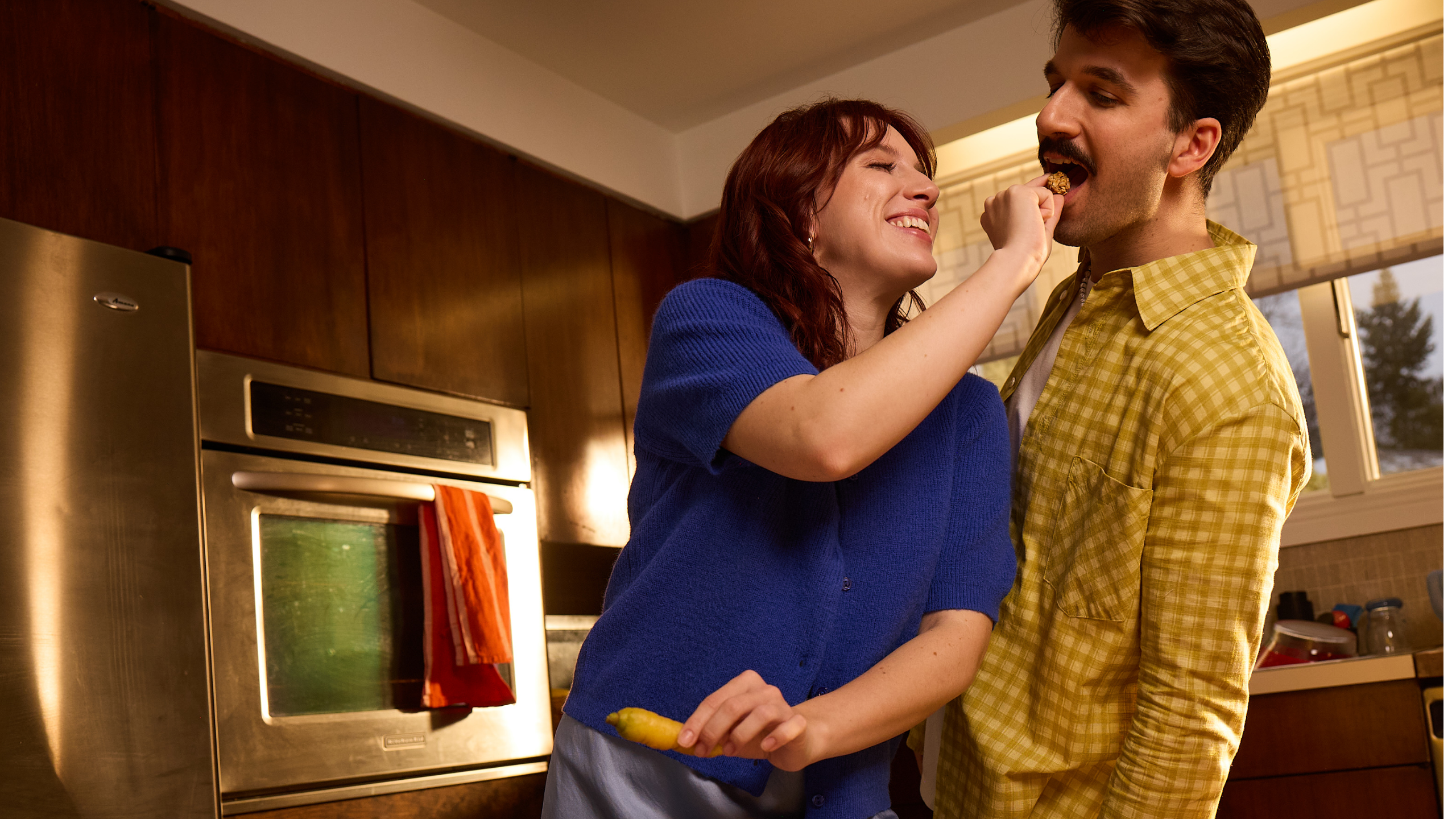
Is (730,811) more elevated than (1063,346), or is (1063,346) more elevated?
(1063,346)

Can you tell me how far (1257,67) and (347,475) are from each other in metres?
1.92

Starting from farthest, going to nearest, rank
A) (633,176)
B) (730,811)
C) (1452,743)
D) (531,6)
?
(633,176) < (531,6) < (730,811) < (1452,743)

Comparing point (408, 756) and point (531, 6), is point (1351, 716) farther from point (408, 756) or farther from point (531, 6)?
point (531, 6)

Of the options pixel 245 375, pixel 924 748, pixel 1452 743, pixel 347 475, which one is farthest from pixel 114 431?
pixel 1452 743

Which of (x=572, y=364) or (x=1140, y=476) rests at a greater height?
(x=572, y=364)

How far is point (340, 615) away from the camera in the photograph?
242 centimetres

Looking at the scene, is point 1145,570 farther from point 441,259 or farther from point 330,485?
point 441,259

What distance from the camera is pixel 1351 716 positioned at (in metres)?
2.39

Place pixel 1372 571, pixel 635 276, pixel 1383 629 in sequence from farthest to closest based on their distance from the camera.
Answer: pixel 635 276
pixel 1372 571
pixel 1383 629

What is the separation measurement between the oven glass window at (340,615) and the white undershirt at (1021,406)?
4.58 feet

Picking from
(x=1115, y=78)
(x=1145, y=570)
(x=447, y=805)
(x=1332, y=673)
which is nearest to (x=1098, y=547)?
(x=1145, y=570)

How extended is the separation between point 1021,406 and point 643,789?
708mm

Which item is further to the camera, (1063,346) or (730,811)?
(1063,346)

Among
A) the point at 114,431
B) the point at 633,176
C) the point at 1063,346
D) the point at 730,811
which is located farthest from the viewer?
the point at 633,176
